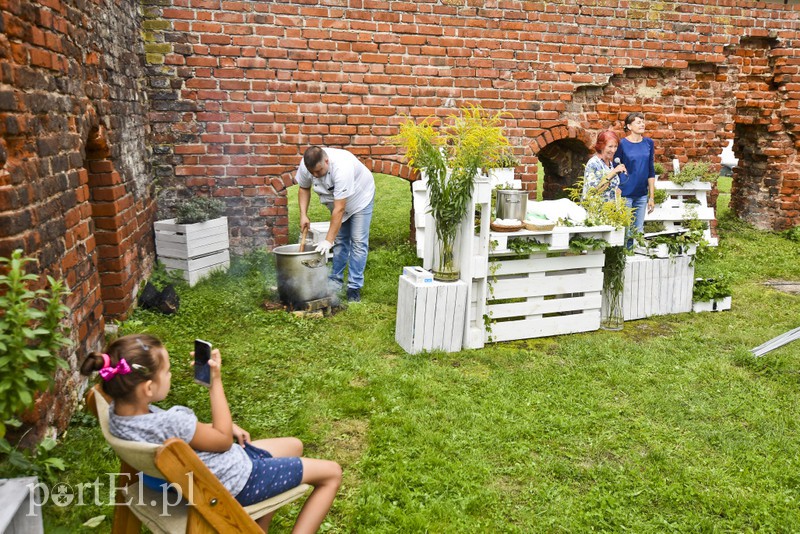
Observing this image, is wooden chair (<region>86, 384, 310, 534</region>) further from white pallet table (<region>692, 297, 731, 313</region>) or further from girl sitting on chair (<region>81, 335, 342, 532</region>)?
white pallet table (<region>692, 297, 731, 313</region>)

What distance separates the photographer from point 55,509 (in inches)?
117

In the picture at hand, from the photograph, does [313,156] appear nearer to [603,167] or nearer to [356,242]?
[356,242]

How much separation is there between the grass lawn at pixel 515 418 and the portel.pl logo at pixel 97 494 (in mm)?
64

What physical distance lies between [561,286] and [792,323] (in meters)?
2.49

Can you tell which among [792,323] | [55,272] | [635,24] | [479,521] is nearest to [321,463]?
[479,521]

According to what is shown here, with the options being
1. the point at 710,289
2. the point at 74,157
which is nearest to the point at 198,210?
the point at 74,157

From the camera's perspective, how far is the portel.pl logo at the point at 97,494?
2.29m

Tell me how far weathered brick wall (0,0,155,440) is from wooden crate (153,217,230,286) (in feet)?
1.01

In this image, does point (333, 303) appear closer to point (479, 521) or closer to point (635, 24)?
point (479, 521)

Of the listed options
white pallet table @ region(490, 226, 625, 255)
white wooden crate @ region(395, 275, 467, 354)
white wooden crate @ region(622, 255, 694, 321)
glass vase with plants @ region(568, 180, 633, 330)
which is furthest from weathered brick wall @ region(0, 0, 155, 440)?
white wooden crate @ region(622, 255, 694, 321)

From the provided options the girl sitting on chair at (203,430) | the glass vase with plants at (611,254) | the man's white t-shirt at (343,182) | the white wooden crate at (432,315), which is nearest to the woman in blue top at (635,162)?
the glass vase with plants at (611,254)

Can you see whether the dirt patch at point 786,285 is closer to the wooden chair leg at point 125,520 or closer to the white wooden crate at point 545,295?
the white wooden crate at point 545,295

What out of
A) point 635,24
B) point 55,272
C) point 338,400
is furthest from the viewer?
point 635,24

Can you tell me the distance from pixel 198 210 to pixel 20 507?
487cm
